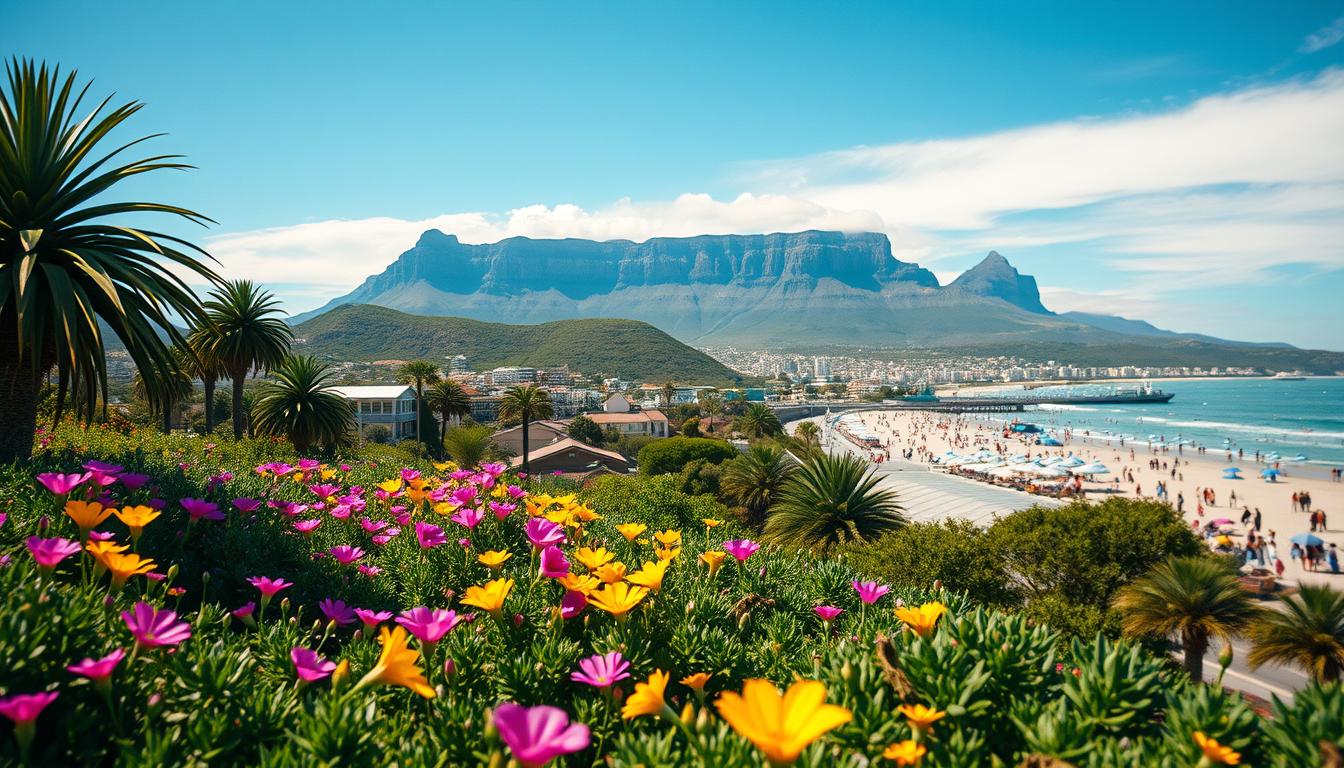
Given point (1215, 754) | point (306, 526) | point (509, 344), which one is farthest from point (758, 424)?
point (509, 344)

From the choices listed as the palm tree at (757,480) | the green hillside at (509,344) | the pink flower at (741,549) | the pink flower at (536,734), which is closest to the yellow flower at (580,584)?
the pink flower at (741,549)

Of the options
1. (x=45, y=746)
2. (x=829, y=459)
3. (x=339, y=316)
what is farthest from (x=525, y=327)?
(x=45, y=746)

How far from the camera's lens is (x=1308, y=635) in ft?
34.3

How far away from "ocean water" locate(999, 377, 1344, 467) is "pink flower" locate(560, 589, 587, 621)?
81.9 m

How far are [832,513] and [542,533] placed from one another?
40.1 ft

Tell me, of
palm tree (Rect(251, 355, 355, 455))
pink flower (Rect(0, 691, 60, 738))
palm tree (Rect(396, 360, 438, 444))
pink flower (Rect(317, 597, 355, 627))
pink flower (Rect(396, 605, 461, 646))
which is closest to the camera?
pink flower (Rect(0, 691, 60, 738))

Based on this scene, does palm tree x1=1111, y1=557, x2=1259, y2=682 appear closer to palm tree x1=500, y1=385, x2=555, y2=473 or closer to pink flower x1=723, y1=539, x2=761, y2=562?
pink flower x1=723, y1=539, x2=761, y2=562

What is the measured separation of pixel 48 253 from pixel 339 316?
161291 millimetres

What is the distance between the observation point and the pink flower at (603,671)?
7.98ft

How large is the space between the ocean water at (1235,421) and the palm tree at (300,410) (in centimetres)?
7875

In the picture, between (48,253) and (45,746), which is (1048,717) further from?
(48,253)

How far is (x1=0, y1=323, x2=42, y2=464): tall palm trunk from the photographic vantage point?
670cm

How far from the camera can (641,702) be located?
2.22 meters

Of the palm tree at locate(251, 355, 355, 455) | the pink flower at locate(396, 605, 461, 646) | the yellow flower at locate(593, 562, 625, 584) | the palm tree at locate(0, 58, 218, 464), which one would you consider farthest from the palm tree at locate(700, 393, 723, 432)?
the pink flower at locate(396, 605, 461, 646)
